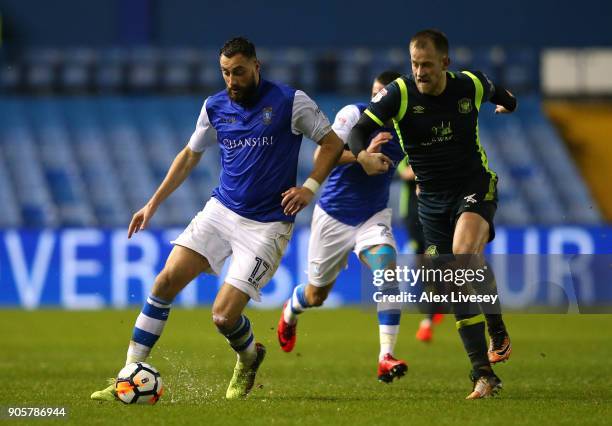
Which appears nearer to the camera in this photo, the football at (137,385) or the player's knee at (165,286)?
the football at (137,385)

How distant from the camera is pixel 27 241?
1822 cm

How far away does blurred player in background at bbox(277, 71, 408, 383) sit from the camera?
31.3 ft

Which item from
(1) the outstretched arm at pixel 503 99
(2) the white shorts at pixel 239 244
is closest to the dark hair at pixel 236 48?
(2) the white shorts at pixel 239 244

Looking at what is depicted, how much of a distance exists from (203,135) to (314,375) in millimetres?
2527

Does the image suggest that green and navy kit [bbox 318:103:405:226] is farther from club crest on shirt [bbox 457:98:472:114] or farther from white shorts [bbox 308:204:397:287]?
club crest on shirt [bbox 457:98:472:114]

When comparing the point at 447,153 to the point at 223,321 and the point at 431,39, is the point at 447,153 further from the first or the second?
the point at 223,321

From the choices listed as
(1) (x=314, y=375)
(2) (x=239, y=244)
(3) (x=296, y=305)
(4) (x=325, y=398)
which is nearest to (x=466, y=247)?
(4) (x=325, y=398)

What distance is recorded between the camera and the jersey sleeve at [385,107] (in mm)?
7906

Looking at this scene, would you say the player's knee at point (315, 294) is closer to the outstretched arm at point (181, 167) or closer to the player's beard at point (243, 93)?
the outstretched arm at point (181, 167)

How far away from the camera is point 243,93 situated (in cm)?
780

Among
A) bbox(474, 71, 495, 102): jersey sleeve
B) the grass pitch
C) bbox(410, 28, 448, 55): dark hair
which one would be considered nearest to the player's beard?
bbox(410, 28, 448, 55): dark hair

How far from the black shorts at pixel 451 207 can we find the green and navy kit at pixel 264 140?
0.94 meters

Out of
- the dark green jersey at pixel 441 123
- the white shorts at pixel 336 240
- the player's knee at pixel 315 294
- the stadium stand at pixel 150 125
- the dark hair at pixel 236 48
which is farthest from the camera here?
the stadium stand at pixel 150 125

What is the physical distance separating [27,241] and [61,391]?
10.2 metres
